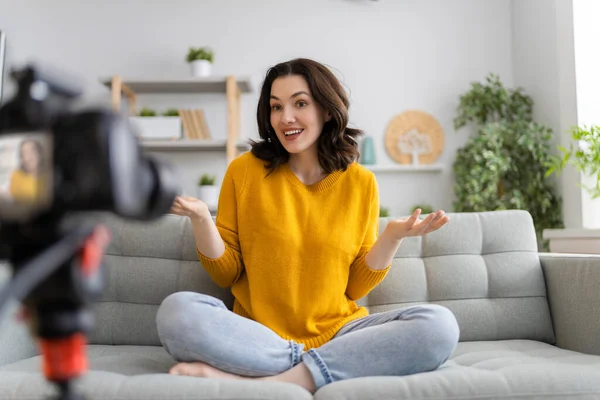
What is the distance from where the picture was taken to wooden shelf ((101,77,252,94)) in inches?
135

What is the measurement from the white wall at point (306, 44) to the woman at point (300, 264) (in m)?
2.11

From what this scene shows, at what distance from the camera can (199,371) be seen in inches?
47.0

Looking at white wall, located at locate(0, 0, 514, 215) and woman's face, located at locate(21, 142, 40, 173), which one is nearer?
woman's face, located at locate(21, 142, 40, 173)

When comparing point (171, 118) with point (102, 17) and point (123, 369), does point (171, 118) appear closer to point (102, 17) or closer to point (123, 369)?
point (102, 17)

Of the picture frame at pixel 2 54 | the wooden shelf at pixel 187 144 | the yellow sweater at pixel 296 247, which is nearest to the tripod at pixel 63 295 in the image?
the yellow sweater at pixel 296 247

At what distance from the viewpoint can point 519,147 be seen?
3.28 meters

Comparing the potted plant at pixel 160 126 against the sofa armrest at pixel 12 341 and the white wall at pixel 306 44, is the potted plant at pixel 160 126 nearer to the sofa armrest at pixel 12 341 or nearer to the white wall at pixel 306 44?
the white wall at pixel 306 44

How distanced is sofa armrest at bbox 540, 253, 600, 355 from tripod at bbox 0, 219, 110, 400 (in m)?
1.40

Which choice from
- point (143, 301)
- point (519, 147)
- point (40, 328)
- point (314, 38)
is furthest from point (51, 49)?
point (40, 328)

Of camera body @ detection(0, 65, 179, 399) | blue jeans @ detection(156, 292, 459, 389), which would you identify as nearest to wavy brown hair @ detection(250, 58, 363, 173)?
blue jeans @ detection(156, 292, 459, 389)

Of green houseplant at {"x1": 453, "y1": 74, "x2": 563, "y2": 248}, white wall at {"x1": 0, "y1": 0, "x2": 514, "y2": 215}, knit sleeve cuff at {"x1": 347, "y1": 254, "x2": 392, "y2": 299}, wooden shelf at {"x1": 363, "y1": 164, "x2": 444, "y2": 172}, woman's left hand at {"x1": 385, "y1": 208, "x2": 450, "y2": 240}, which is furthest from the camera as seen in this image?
white wall at {"x1": 0, "y1": 0, "x2": 514, "y2": 215}

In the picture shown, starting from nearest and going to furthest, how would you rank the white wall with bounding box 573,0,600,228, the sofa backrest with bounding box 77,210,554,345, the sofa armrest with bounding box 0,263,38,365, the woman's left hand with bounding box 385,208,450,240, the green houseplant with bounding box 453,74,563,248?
1. the woman's left hand with bounding box 385,208,450,240
2. the sofa armrest with bounding box 0,263,38,365
3. the sofa backrest with bounding box 77,210,554,345
4. the white wall with bounding box 573,0,600,228
5. the green houseplant with bounding box 453,74,563,248

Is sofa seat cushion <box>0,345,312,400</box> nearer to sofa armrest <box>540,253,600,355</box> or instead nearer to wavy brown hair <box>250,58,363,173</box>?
wavy brown hair <box>250,58,363,173</box>

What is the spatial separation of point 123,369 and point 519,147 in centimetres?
272
